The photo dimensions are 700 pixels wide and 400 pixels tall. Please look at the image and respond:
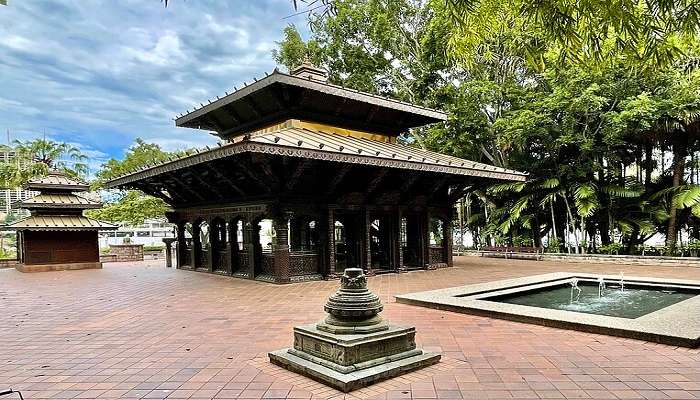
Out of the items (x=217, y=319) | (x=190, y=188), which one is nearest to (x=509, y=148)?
(x=190, y=188)

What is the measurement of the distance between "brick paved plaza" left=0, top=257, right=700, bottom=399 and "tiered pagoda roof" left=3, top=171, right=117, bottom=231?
26.0ft

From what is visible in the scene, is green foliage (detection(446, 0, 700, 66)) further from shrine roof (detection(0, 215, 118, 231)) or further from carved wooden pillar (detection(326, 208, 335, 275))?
shrine roof (detection(0, 215, 118, 231))

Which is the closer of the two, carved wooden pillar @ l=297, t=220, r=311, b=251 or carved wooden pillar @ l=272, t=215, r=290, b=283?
carved wooden pillar @ l=272, t=215, r=290, b=283

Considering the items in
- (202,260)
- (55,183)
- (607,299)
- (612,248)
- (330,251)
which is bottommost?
(607,299)

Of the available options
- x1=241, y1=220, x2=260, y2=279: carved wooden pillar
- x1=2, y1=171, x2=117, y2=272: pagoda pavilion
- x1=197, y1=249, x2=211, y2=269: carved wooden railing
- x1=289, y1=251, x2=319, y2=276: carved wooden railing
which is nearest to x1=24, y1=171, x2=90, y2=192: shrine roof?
x1=2, y1=171, x2=117, y2=272: pagoda pavilion

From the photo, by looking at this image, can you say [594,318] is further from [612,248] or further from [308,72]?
[612,248]

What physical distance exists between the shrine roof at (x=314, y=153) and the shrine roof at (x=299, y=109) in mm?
543

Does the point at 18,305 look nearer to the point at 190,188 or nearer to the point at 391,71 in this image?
the point at 190,188

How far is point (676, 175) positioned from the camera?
1559 centimetres

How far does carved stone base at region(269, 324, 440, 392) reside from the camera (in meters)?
3.67

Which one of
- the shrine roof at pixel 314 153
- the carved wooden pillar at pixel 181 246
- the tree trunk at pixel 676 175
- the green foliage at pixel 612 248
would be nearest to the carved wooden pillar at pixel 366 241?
the shrine roof at pixel 314 153

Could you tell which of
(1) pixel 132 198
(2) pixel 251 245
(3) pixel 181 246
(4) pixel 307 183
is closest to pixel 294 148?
(4) pixel 307 183

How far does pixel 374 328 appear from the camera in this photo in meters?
4.03

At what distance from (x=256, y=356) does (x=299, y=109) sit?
8176mm
